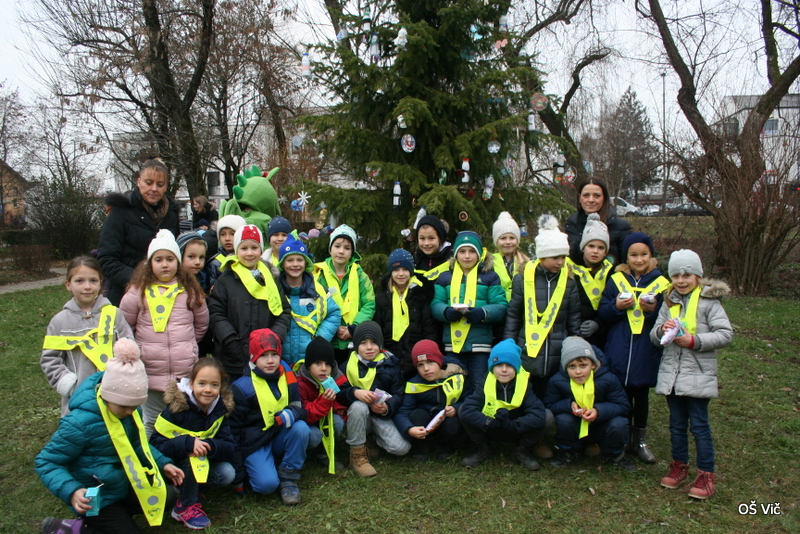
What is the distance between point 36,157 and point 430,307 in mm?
27438

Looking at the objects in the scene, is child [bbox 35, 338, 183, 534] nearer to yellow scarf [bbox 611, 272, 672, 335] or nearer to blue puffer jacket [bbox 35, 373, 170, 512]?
blue puffer jacket [bbox 35, 373, 170, 512]

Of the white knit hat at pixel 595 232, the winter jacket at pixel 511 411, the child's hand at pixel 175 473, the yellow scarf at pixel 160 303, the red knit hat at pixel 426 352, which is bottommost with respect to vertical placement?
the child's hand at pixel 175 473

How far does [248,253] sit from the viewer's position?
161 inches

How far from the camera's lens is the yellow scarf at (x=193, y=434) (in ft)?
10.7

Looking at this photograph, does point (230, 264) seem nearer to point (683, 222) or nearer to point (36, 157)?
point (683, 222)

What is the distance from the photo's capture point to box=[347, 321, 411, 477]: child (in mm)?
4047

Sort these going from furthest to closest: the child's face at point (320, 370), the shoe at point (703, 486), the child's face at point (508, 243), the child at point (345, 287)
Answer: the child's face at point (508, 243) < the child at point (345, 287) < the child's face at point (320, 370) < the shoe at point (703, 486)

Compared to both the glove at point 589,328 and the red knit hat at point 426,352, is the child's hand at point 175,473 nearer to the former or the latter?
the red knit hat at point 426,352

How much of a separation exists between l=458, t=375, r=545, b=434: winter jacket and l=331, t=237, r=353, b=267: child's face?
4.91ft

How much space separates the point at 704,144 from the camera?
11164 millimetres

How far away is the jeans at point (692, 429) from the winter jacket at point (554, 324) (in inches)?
32.0

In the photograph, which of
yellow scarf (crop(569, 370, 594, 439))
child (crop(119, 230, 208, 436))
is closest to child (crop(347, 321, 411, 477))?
child (crop(119, 230, 208, 436))

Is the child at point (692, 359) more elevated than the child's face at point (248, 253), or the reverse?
the child's face at point (248, 253)

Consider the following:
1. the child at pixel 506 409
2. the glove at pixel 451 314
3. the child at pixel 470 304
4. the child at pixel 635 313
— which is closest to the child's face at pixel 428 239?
the child at pixel 470 304
